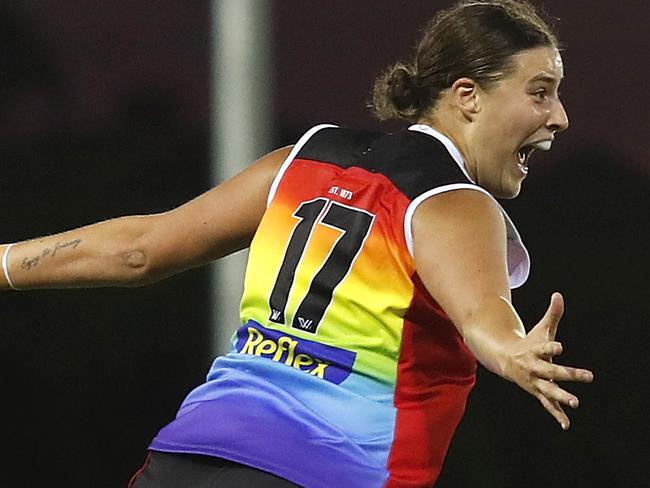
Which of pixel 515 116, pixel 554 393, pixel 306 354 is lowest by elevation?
pixel 306 354

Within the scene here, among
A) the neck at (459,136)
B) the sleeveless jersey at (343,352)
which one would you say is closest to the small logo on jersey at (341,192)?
the sleeveless jersey at (343,352)

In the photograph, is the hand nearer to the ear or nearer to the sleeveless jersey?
the sleeveless jersey

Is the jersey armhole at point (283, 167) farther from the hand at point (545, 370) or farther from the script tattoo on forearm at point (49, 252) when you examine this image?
the hand at point (545, 370)

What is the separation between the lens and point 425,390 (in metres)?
1.88

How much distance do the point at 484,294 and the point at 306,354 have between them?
0.92ft

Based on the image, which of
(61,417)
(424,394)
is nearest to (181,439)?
(424,394)

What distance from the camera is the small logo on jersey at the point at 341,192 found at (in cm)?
189

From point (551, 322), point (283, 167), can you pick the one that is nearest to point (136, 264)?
point (283, 167)

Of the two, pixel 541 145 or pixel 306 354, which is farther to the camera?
pixel 541 145

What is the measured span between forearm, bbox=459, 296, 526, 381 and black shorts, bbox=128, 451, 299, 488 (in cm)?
30

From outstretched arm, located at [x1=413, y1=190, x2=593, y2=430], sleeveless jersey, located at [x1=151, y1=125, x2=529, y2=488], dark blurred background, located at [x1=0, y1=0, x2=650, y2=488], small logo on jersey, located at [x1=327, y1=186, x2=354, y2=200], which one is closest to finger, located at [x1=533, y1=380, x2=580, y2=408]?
outstretched arm, located at [x1=413, y1=190, x2=593, y2=430]

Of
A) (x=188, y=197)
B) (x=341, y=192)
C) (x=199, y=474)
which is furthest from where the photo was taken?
(x=188, y=197)

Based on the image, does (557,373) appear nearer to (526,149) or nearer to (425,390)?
(425,390)

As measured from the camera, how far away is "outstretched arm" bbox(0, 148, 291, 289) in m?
2.05
